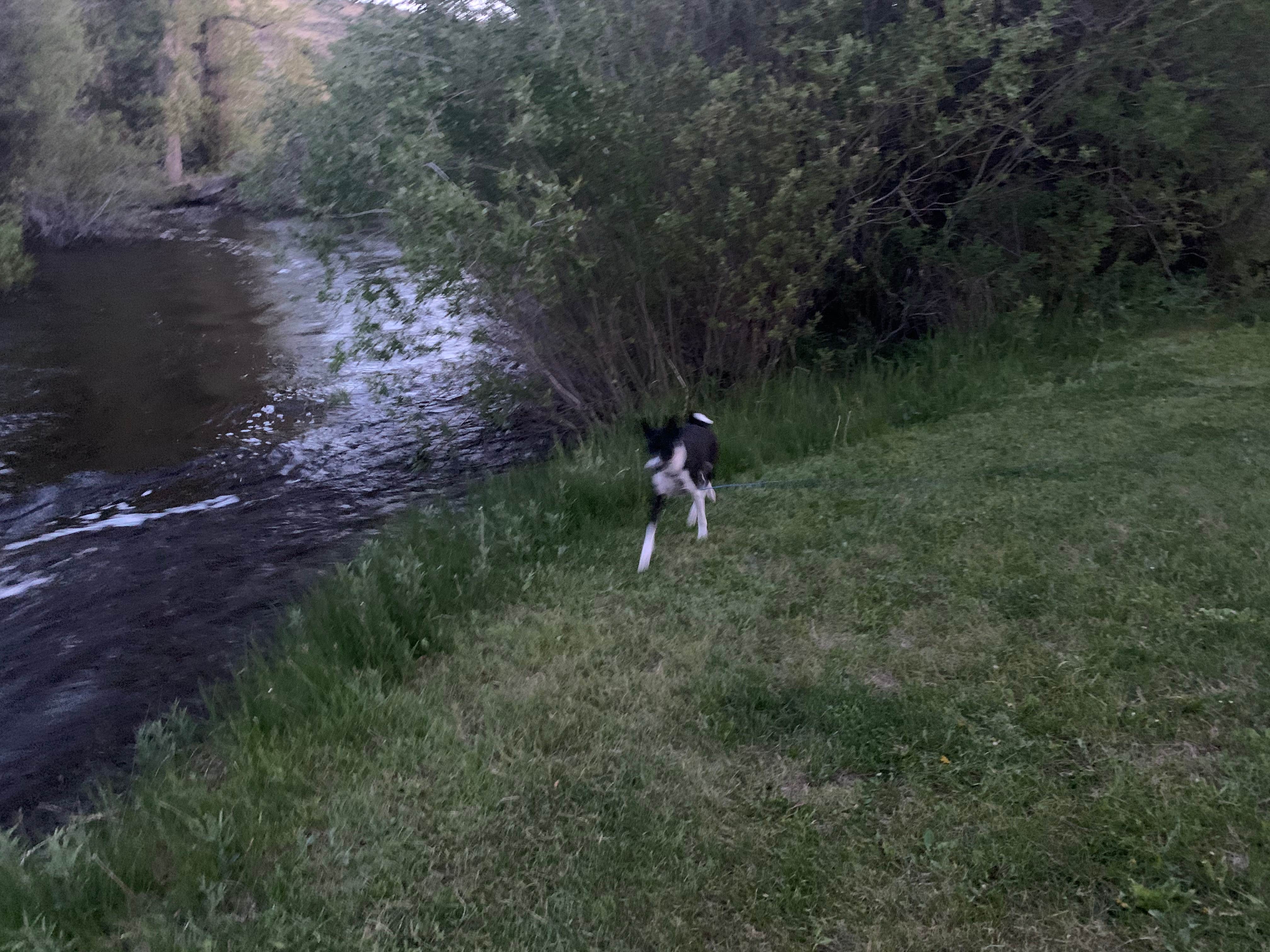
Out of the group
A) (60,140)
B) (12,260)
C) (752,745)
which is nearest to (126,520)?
(752,745)

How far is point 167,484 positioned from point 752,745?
7020 millimetres

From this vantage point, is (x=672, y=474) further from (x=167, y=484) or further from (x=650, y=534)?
(x=167, y=484)

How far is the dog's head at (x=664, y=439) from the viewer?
18.2 ft

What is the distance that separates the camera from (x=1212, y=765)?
11.4 feet

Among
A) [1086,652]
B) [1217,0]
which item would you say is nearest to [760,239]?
[1217,0]

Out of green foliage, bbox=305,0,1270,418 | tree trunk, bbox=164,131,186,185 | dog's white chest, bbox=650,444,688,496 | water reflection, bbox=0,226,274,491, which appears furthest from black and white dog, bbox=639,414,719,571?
tree trunk, bbox=164,131,186,185

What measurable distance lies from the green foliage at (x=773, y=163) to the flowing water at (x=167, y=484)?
1201 mm

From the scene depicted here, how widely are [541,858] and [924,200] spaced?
7986 millimetres

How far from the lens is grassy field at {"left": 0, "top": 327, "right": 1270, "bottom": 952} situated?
3119 millimetres

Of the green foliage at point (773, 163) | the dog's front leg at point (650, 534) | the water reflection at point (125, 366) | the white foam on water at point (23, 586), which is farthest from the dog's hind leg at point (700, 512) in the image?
the water reflection at point (125, 366)

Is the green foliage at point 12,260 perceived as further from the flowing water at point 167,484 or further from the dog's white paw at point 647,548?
the dog's white paw at point 647,548

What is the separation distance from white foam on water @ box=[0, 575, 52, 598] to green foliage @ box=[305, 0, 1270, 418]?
3300mm

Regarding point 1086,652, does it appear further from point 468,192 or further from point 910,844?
point 468,192

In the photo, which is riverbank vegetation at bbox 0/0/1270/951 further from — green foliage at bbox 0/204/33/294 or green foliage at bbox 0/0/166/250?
green foliage at bbox 0/0/166/250
